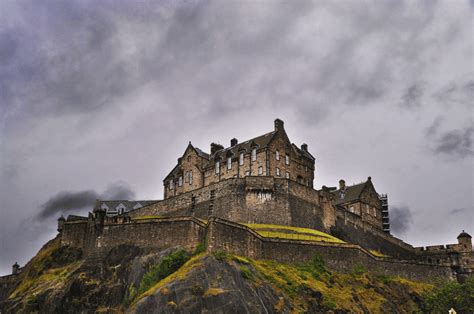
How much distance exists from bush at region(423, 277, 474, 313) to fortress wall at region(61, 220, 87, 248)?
34799mm

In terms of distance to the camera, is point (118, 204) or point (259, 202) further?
point (118, 204)

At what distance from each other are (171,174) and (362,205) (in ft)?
88.4

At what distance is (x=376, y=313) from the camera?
57.5m

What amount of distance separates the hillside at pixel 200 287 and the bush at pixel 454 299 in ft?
0.30

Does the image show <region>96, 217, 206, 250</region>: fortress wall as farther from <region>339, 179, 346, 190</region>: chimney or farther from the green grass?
<region>339, 179, 346, 190</region>: chimney

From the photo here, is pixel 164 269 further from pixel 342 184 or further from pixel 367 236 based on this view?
pixel 342 184

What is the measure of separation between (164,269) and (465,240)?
1840 inches

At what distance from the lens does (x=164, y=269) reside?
5444cm

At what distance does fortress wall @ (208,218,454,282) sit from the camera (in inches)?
2232

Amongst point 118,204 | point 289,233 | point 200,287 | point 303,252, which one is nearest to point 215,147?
point 118,204

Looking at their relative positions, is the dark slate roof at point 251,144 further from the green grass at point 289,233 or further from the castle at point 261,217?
the green grass at point 289,233

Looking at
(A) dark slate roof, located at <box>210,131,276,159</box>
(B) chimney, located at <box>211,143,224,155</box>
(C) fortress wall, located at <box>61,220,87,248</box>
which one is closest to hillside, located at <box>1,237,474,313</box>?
(C) fortress wall, located at <box>61,220,87,248</box>

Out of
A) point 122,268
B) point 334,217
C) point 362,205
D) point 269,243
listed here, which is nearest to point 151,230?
point 122,268

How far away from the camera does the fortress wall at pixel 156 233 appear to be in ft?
190
